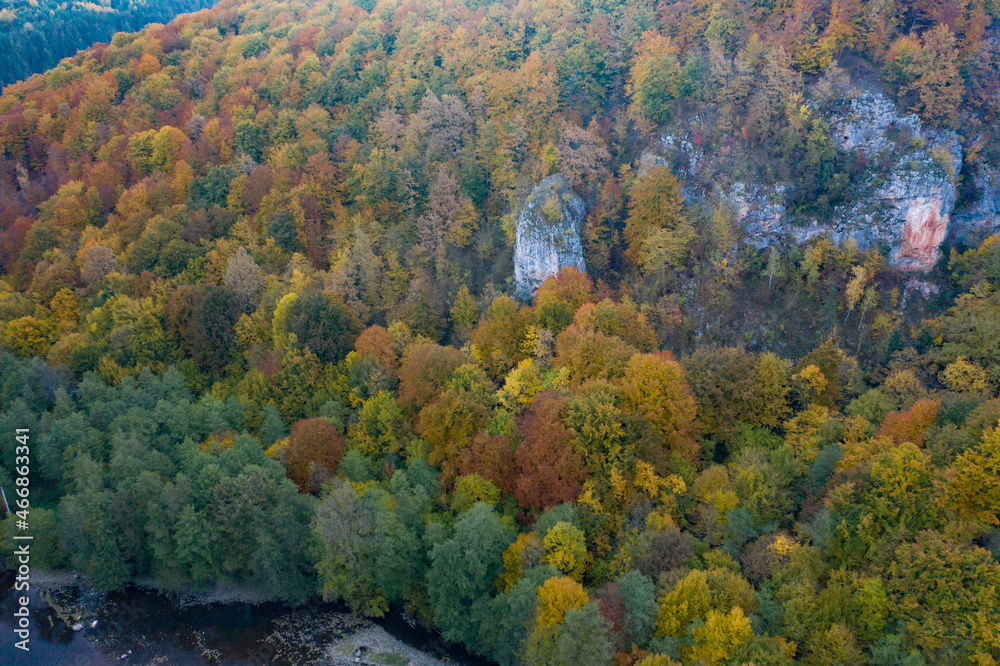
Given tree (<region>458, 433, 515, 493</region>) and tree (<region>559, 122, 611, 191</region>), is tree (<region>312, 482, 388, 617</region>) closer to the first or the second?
tree (<region>458, 433, 515, 493</region>)

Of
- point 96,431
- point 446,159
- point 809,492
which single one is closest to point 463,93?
point 446,159

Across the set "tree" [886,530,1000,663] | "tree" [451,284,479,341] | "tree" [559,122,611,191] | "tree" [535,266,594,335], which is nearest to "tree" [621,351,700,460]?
"tree" [535,266,594,335]

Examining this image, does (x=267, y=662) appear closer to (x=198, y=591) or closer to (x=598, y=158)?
(x=198, y=591)

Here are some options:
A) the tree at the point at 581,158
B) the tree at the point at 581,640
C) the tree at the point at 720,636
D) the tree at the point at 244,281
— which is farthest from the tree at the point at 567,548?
the tree at the point at 244,281

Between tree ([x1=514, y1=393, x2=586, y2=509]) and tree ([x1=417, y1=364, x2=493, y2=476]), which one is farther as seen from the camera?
tree ([x1=417, y1=364, x2=493, y2=476])

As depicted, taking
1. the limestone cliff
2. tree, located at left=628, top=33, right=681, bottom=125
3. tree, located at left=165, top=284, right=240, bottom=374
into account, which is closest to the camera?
the limestone cliff
